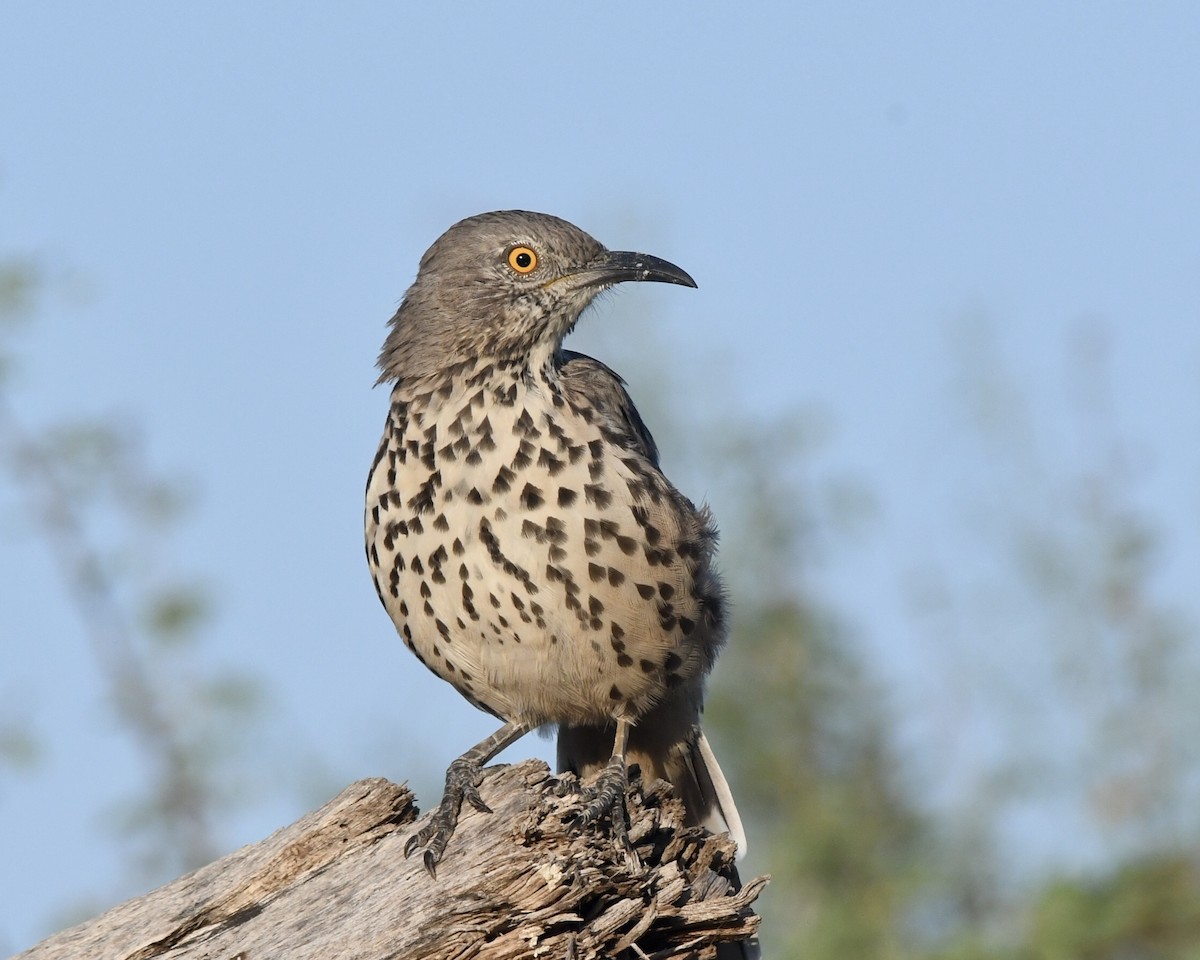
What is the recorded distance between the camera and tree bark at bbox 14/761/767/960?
6121 mm

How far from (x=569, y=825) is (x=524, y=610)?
1.15m

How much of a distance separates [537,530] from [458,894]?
161 centimetres

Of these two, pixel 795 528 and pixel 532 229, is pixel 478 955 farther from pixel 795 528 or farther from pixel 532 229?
pixel 795 528

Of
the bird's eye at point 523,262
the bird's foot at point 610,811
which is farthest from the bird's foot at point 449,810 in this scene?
the bird's eye at point 523,262

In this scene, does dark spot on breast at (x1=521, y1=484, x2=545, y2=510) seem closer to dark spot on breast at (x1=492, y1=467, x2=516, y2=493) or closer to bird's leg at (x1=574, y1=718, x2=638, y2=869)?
dark spot on breast at (x1=492, y1=467, x2=516, y2=493)

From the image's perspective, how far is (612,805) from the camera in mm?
6633

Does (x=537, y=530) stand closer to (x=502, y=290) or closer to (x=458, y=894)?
(x=502, y=290)

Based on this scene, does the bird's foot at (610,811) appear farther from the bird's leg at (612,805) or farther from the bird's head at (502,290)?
the bird's head at (502,290)

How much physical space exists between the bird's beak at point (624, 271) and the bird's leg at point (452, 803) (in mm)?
2188

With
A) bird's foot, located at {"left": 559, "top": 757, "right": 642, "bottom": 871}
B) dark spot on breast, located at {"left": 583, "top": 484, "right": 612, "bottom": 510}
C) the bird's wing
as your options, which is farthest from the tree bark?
the bird's wing

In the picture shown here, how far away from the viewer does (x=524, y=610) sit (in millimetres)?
7227

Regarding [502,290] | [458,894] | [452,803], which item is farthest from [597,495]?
[458,894]

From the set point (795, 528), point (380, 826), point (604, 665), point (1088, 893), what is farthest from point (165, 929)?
point (795, 528)

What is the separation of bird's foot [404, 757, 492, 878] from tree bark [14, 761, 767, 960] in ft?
0.12
